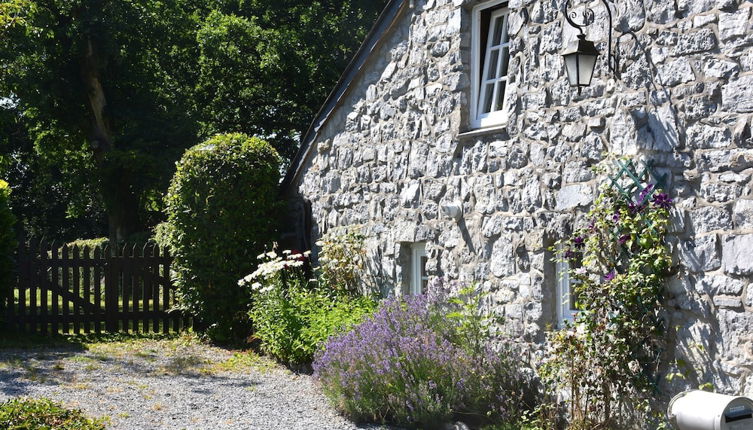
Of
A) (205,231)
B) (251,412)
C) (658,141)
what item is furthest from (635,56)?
(205,231)

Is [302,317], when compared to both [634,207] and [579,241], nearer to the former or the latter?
[579,241]

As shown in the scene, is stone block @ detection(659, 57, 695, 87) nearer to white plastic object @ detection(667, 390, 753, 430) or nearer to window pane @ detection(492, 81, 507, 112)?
white plastic object @ detection(667, 390, 753, 430)

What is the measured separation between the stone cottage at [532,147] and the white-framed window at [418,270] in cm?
2

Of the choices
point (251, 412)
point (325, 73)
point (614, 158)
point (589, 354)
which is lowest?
point (251, 412)

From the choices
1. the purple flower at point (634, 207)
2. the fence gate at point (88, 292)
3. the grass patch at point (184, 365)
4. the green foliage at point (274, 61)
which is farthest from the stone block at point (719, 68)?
the green foliage at point (274, 61)

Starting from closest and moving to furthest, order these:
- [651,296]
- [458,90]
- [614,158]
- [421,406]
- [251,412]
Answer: [651,296]
[614,158]
[421,406]
[251,412]
[458,90]

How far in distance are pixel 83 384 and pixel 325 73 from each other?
15.8 meters

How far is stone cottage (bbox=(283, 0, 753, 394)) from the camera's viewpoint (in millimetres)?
6297

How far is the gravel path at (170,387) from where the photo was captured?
8.21 meters

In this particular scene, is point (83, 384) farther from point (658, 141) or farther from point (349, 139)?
point (658, 141)

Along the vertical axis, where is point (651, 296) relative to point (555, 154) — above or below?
below

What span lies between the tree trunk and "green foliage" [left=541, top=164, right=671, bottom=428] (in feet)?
57.6

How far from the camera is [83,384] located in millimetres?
9734

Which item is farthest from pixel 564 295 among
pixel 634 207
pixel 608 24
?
pixel 608 24
